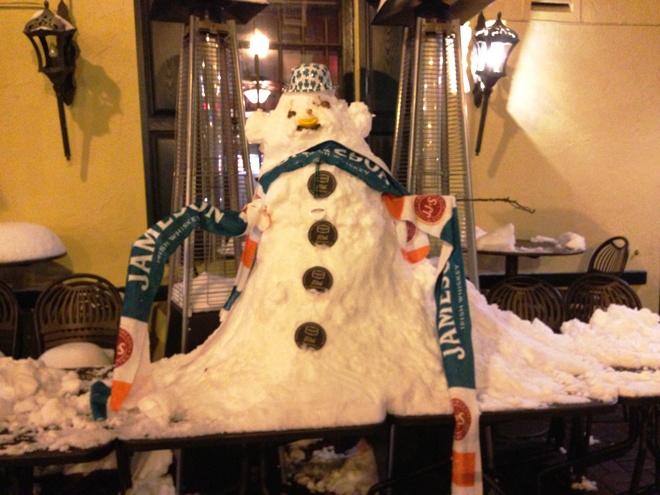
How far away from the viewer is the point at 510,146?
13.3 ft

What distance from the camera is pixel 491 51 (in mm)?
3564

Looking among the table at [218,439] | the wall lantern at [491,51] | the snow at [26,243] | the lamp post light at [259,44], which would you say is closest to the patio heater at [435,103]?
the wall lantern at [491,51]

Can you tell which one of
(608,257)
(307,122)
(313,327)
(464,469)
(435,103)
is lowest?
(464,469)

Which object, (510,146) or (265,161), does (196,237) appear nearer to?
(265,161)

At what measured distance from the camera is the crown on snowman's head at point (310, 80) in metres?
1.97

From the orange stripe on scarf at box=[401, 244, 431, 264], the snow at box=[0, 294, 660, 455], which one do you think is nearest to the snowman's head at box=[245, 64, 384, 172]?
the orange stripe on scarf at box=[401, 244, 431, 264]

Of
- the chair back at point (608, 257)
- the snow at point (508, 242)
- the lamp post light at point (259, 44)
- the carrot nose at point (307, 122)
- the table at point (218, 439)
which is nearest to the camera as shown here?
the table at point (218, 439)

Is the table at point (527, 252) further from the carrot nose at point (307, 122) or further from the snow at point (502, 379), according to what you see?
the carrot nose at point (307, 122)

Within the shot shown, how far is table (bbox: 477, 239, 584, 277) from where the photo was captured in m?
3.43

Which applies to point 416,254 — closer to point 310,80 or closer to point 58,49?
point 310,80

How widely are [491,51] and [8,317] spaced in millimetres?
3176

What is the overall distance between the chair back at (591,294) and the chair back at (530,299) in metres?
0.07

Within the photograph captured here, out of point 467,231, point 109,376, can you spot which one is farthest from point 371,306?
point 467,231

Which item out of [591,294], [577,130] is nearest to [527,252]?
[591,294]
